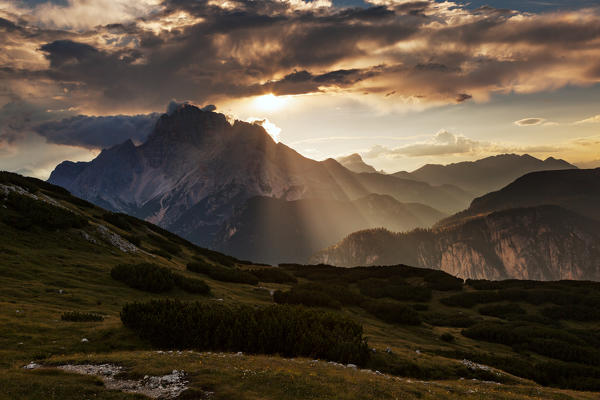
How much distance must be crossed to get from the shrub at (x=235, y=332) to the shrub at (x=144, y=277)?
9417mm

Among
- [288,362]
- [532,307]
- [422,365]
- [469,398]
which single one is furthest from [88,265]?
[532,307]

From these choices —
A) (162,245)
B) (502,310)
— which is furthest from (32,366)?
(502,310)

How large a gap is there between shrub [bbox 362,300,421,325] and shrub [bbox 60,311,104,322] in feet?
92.9

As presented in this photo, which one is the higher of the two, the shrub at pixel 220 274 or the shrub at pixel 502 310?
the shrub at pixel 220 274

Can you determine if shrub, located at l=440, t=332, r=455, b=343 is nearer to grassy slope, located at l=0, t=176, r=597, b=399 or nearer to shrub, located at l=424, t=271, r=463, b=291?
grassy slope, located at l=0, t=176, r=597, b=399

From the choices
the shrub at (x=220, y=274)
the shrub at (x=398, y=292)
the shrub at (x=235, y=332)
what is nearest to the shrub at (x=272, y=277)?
the shrub at (x=220, y=274)

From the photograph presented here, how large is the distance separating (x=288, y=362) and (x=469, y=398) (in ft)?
24.5

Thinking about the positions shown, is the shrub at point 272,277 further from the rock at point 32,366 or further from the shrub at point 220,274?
the rock at point 32,366

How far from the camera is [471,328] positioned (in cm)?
3731

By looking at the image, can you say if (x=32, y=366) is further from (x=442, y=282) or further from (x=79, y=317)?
(x=442, y=282)

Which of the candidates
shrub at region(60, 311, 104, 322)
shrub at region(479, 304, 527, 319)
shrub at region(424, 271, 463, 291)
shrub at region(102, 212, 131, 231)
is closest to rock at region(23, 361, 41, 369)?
shrub at region(60, 311, 104, 322)

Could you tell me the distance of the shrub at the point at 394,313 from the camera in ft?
125

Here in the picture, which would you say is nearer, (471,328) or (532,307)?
(471,328)

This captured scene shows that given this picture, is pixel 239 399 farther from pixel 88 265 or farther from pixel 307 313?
pixel 88 265
